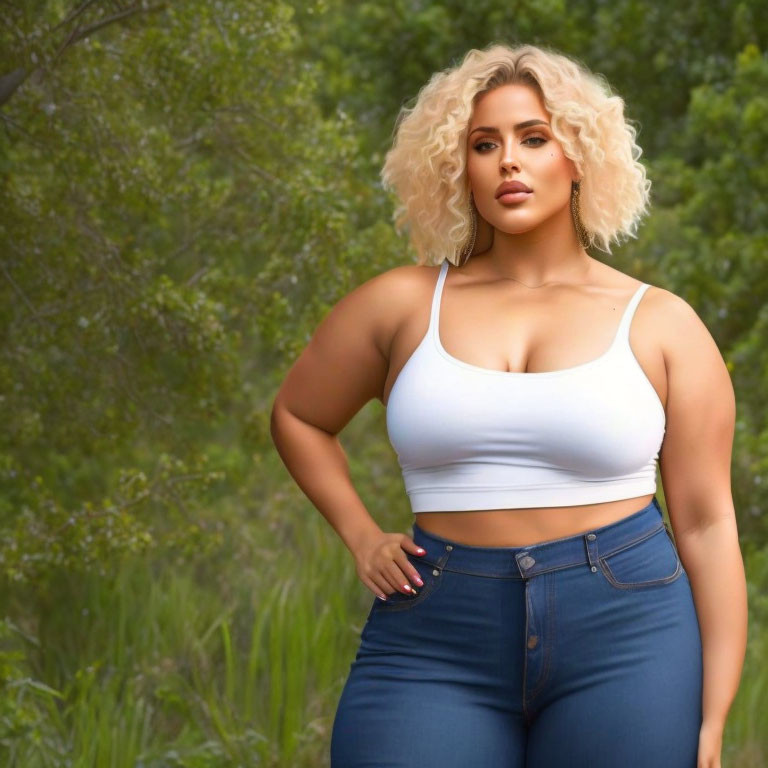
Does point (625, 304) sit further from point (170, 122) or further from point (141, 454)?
point (141, 454)

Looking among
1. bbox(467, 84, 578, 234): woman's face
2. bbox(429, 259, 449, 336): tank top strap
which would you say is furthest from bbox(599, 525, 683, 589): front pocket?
bbox(467, 84, 578, 234): woman's face

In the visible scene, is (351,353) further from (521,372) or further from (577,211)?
(577,211)

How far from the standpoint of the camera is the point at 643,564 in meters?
2.47

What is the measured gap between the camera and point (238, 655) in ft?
17.6

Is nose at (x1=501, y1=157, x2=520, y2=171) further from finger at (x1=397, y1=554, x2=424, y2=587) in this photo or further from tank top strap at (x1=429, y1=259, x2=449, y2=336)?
finger at (x1=397, y1=554, x2=424, y2=587)

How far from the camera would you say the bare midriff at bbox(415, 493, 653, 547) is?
2.45 m

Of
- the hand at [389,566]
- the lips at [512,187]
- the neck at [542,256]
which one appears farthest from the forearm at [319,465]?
the lips at [512,187]

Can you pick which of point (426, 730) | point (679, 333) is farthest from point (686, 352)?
point (426, 730)

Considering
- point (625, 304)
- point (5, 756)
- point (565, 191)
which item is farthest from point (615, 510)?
point (5, 756)

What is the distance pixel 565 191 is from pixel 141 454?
14.1 feet

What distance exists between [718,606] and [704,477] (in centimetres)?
23

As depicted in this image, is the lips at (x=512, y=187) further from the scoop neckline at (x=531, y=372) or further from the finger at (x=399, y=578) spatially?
the finger at (x=399, y=578)

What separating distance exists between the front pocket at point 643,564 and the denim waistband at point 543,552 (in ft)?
0.04

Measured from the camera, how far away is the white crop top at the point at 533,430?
7.94ft
